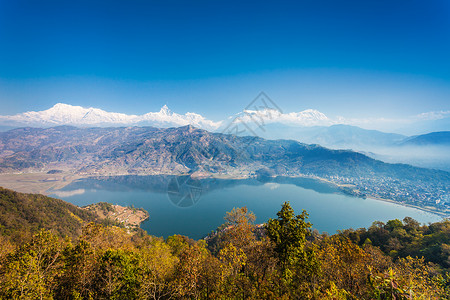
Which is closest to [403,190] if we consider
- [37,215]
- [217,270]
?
[217,270]

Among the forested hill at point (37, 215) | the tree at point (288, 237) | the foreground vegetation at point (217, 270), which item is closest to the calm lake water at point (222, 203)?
the forested hill at point (37, 215)

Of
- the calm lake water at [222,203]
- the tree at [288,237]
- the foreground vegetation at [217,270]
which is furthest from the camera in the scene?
the calm lake water at [222,203]

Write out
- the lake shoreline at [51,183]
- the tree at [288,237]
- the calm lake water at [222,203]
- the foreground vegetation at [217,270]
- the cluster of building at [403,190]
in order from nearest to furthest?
the foreground vegetation at [217,270] < the tree at [288,237] < the calm lake water at [222,203] < the lake shoreline at [51,183] < the cluster of building at [403,190]

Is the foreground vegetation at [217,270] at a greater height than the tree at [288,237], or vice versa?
the tree at [288,237]

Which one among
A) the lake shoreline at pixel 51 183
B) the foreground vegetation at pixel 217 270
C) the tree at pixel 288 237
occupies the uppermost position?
the tree at pixel 288 237

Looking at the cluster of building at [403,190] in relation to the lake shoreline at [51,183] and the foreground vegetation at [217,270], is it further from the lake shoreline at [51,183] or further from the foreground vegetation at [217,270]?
the foreground vegetation at [217,270]

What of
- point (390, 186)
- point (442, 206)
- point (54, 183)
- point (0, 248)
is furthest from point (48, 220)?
point (390, 186)

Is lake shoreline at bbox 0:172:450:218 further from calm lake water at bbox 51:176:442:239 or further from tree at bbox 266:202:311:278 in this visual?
tree at bbox 266:202:311:278

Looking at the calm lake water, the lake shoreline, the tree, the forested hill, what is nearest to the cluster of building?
the lake shoreline

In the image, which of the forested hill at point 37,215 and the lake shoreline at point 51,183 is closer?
the forested hill at point 37,215

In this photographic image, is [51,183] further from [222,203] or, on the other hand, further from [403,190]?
[403,190]
